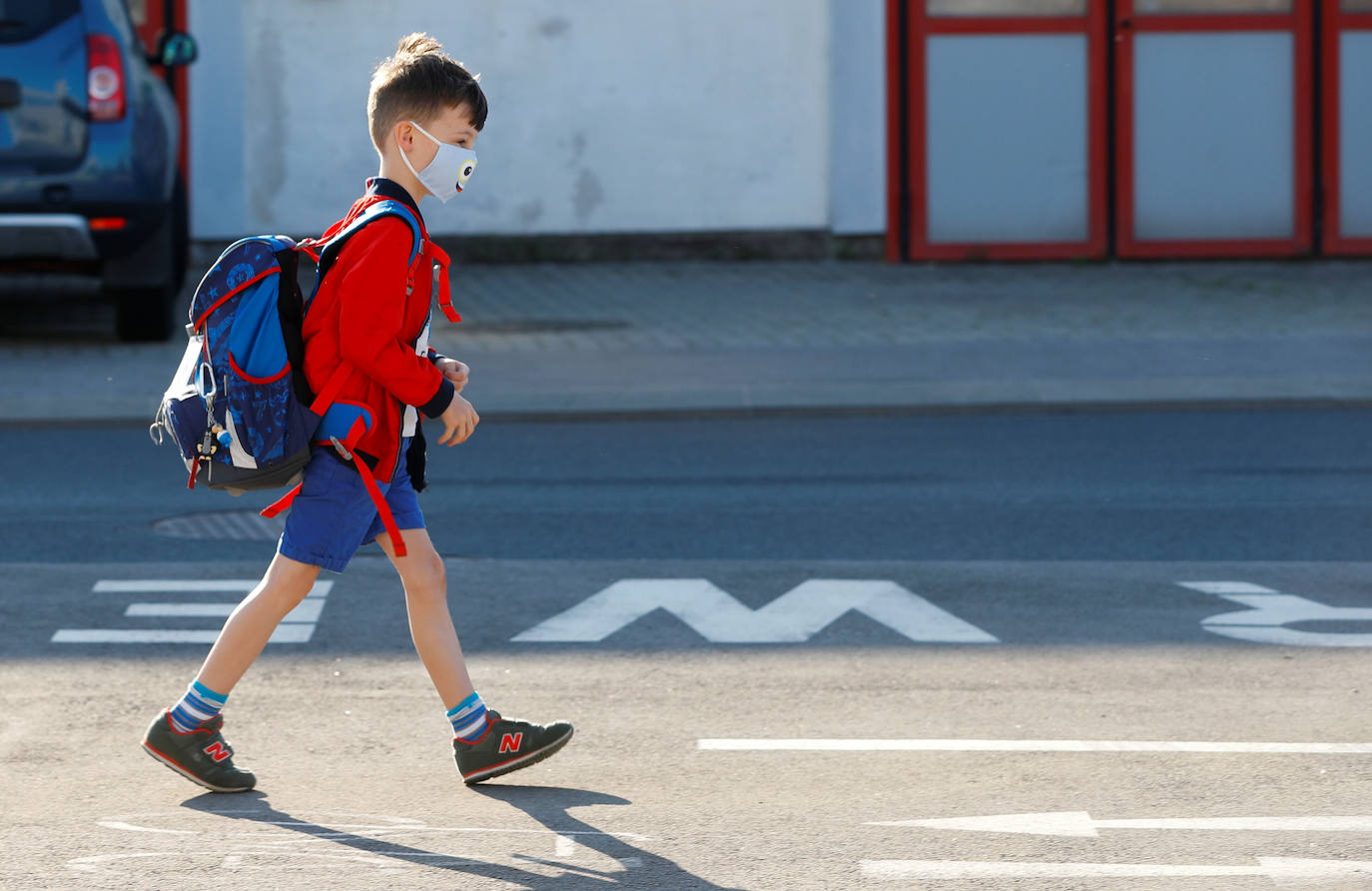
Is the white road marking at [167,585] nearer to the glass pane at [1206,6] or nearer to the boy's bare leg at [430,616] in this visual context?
the boy's bare leg at [430,616]

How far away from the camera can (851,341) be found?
13844 mm

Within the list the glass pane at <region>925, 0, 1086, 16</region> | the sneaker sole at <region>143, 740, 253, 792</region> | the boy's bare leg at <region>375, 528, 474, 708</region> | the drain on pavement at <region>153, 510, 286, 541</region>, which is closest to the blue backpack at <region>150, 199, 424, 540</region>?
the boy's bare leg at <region>375, 528, 474, 708</region>

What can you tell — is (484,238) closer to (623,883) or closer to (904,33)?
(904,33)

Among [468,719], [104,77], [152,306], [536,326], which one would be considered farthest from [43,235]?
[468,719]

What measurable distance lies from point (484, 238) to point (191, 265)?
247cm

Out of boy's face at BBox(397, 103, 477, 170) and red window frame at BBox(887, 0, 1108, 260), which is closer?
boy's face at BBox(397, 103, 477, 170)

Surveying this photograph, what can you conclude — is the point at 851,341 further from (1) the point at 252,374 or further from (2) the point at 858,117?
(1) the point at 252,374

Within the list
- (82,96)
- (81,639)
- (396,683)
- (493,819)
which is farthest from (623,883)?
(82,96)

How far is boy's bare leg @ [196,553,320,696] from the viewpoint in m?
4.78

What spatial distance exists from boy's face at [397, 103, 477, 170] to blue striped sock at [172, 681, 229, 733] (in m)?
1.24

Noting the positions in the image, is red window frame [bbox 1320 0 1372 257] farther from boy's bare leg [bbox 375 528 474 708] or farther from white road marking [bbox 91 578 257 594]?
boy's bare leg [bbox 375 528 474 708]

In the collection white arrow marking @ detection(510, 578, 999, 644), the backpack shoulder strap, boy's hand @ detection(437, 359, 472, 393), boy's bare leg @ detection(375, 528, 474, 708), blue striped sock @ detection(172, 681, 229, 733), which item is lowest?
white arrow marking @ detection(510, 578, 999, 644)

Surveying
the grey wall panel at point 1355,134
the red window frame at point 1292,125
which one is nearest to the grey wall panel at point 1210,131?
the red window frame at point 1292,125

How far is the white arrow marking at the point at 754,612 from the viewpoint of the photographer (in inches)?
252
